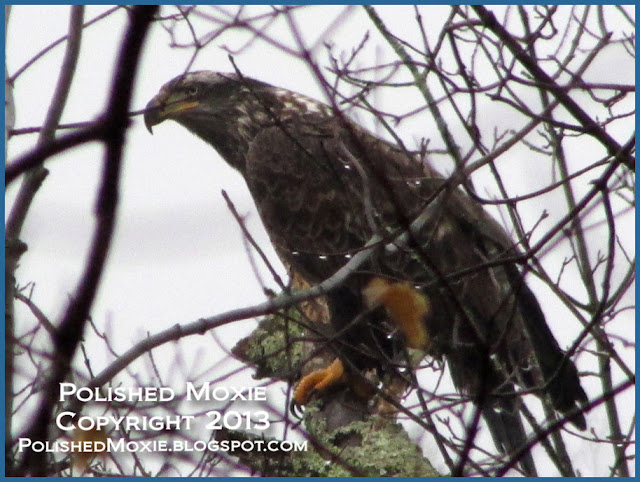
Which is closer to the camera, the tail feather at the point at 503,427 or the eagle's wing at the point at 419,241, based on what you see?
the eagle's wing at the point at 419,241

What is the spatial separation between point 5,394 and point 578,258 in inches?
132

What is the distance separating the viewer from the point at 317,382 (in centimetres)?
462

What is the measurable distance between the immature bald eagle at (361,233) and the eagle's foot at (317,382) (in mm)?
11

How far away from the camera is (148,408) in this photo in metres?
3.16

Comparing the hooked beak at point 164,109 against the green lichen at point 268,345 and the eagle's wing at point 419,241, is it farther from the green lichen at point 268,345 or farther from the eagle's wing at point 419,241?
the green lichen at point 268,345

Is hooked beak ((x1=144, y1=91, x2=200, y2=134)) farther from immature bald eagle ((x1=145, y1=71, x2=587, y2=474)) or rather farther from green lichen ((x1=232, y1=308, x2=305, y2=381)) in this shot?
green lichen ((x1=232, y1=308, x2=305, y2=381))

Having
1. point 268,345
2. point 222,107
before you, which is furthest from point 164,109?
point 268,345

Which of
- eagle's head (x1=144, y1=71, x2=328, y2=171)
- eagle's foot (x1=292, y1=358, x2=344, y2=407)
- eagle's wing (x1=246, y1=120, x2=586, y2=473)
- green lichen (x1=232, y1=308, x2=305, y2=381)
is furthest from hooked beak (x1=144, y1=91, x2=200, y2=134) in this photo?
eagle's foot (x1=292, y1=358, x2=344, y2=407)

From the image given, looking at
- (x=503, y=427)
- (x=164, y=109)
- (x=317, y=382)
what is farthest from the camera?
(x=164, y=109)

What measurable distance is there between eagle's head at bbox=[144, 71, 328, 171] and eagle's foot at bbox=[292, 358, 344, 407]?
4.46ft

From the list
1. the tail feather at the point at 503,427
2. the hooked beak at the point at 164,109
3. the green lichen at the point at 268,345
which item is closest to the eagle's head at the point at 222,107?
the hooked beak at the point at 164,109

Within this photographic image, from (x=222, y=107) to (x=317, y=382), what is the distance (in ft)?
5.76

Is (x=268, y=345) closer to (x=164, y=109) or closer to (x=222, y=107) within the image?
(x=164, y=109)

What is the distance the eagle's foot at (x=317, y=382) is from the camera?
179 inches
